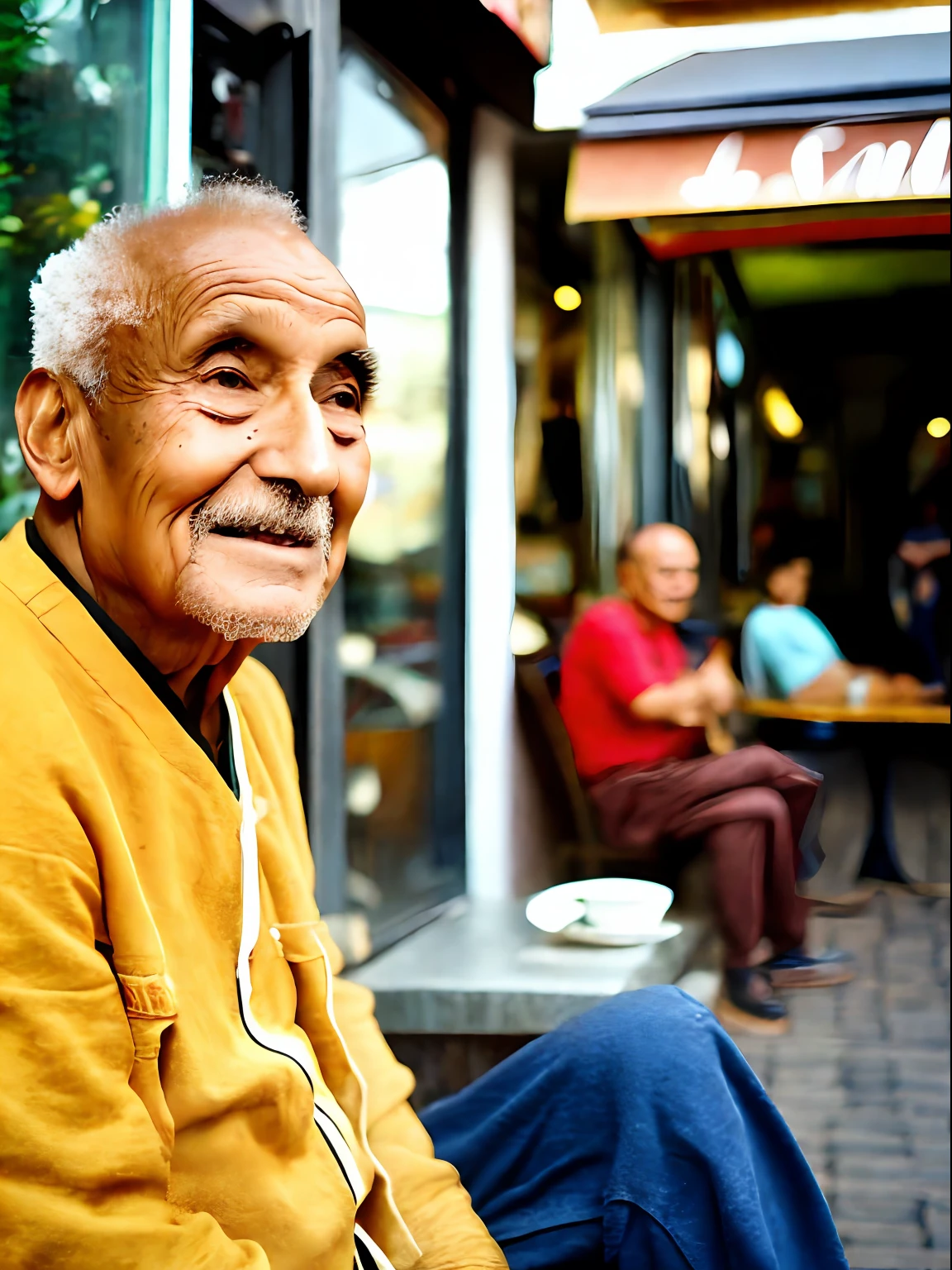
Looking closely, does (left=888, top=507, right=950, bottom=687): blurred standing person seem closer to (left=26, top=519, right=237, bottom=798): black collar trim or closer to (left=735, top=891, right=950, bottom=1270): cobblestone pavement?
(left=735, top=891, right=950, bottom=1270): cobblestone pavement

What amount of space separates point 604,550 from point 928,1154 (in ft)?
2.74

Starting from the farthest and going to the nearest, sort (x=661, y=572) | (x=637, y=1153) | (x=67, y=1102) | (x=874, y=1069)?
(x=874, y=1069) → (x=661, y=572) → (x=637, y=1153) → (x=67, y=1102)

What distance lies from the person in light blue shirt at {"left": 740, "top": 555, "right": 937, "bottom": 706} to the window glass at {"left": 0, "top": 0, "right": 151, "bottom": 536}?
73 cm

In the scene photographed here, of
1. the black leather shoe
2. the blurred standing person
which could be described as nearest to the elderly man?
the black leather shoe

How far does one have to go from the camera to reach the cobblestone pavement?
128cm

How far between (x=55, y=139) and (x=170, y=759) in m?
0.63

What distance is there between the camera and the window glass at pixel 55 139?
1000 millimetres

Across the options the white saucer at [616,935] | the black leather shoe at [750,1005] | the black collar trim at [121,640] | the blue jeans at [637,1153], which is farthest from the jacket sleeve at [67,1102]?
the black leather shoe at [750,1005]

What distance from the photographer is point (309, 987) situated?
900mm

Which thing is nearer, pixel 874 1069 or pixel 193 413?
pixel 193 413

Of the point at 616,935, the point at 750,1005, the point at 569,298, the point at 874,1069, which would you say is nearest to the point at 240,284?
the point at 569,298

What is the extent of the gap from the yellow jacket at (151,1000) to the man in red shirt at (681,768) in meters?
Answer: 0.41

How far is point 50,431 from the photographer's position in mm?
746

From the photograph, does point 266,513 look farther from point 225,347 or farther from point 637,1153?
point 637,1153
